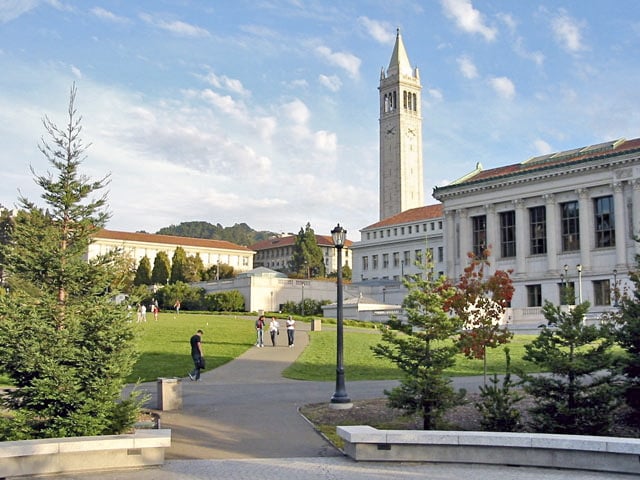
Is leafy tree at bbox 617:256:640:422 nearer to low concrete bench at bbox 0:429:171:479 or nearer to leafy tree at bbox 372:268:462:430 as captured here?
leafy tree at bbox 372:268:462:430

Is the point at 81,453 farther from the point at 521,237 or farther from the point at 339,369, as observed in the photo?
the point at 521,237

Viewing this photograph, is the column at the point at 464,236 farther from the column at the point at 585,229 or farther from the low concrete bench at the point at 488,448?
the low concrete bench at the point at 488,448

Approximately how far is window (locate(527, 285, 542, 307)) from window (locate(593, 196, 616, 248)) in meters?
6.86

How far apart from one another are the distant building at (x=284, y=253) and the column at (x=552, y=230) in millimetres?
100568

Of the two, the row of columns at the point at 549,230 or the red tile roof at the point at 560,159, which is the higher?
the red tile roof at the point at 560,159

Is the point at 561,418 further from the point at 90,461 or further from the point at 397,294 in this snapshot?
the point at 397,294

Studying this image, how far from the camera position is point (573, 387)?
45.9 feet

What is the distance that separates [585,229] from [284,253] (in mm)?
114022

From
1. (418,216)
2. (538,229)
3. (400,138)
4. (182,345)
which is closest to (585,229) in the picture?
(538,229)

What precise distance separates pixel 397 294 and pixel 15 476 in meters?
69.6

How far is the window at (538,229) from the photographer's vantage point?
64.9m

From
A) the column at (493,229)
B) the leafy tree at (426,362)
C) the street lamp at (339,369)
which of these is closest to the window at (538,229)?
the column at (493,229)

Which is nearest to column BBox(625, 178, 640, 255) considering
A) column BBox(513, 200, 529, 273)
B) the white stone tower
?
column BBox(513, 200, 529, 273)

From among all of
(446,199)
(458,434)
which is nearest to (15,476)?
(458,434)
